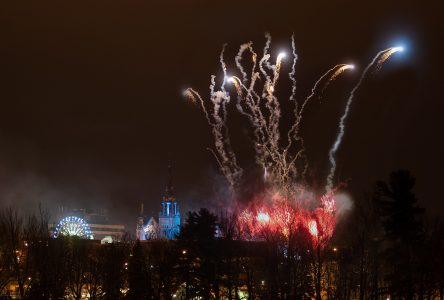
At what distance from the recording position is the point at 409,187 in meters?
34.0

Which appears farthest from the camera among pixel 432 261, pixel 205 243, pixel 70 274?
pixel 70 274

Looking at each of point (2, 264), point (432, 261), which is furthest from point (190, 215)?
point (432, 261)

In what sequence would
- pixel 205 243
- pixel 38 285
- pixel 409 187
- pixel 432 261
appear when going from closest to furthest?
pixel 409 187 → pixel 432 261 → pixel 38 285 → pixel 205 243

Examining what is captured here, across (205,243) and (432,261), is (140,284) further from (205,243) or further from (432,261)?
(432,261)

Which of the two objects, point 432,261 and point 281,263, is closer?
point 432,261

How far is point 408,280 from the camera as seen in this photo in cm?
3588

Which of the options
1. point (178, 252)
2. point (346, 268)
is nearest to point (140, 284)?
point (178, 252)

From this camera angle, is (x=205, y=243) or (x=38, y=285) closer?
(x=38, y=285)

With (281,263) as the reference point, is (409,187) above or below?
above

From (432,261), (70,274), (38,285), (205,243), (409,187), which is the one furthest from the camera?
(70,274)

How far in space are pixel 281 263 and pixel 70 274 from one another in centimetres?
1983

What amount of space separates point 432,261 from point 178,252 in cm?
2177

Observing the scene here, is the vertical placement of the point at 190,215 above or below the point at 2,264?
above

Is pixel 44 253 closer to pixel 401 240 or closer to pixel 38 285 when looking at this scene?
pixel 38 285
